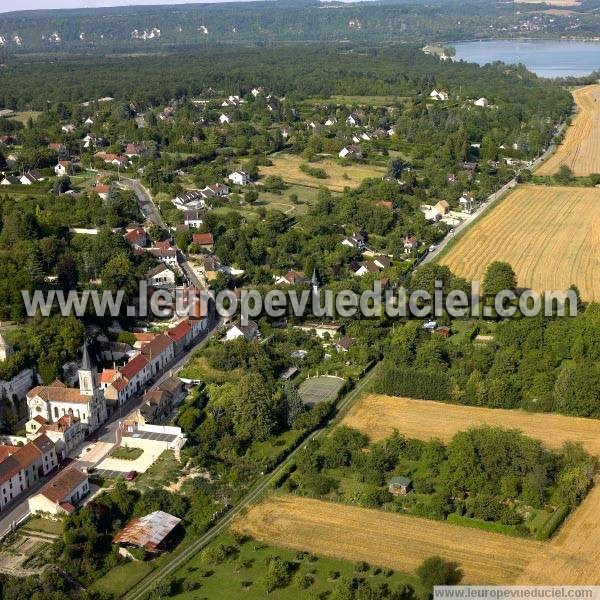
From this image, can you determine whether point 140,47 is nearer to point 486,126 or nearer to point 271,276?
point 486,126

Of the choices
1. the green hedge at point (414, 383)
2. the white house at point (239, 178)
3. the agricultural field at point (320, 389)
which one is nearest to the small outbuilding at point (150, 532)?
the agricultural field at point (320, 389)

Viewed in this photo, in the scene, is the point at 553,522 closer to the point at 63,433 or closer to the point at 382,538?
the point at 382,538

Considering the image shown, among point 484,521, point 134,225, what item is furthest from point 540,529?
point 134,225

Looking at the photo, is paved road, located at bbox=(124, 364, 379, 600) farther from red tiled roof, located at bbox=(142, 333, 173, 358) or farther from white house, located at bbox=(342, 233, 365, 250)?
white house, located at bbox=(342, 233, 365, 250)

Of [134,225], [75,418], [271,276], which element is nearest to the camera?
[75,418]

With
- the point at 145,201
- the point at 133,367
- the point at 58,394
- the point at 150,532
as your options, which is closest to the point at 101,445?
the point at 58,394

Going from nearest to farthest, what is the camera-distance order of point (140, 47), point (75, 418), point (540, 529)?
point (540, 529)
point (75, 418)
point (140, 47)
